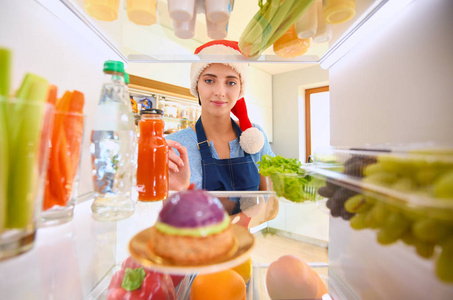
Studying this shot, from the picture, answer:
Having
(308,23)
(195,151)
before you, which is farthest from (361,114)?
(195,151)

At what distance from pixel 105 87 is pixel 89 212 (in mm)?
288

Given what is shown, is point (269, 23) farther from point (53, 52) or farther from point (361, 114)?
point (53, 52)

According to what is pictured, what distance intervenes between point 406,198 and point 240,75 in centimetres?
115

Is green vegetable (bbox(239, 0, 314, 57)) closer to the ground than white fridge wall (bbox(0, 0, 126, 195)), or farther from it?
farther from it

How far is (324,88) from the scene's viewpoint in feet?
15.5

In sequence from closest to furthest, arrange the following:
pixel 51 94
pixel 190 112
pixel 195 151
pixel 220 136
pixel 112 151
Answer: pixel 51 94
pixel 112 151
pixel 195 151
pixel 220 136
pixel 190 112

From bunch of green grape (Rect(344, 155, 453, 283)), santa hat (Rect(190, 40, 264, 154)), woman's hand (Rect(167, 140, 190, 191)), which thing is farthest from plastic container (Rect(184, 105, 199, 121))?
bunch of green grape (Rect(344, 155, 453, 283))

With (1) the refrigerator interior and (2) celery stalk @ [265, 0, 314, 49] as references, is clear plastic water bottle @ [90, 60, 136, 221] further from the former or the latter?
(2) celery stalk @ [265, 0, 314, 49]

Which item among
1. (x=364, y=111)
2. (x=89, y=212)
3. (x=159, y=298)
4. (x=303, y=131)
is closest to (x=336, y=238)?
(x=364, y=111)

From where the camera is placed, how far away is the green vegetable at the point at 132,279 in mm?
391

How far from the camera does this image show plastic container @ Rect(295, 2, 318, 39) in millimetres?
551

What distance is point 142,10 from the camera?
52cm

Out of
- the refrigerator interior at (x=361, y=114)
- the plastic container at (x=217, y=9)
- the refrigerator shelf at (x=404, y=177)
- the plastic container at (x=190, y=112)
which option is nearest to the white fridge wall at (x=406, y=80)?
the refrigerator interior at (x=361, y=114)

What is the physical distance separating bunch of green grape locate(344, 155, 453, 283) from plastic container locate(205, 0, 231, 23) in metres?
0.47
